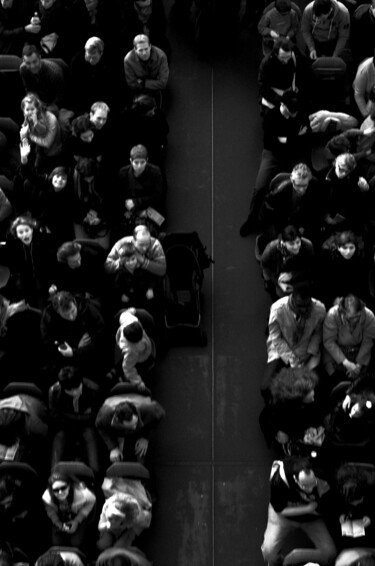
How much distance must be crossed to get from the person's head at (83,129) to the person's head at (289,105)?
2.00 meters

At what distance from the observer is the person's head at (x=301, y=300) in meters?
14.2

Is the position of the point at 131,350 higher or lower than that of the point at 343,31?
lower

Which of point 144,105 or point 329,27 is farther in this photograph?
point 329,27

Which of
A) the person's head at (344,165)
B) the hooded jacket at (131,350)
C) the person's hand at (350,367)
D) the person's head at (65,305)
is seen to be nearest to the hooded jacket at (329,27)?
the person's head at (344,165)

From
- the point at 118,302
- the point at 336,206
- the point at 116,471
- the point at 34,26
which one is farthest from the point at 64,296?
the point at 34,26

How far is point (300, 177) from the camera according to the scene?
1491 cm

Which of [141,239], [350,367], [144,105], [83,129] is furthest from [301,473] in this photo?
[144,105]

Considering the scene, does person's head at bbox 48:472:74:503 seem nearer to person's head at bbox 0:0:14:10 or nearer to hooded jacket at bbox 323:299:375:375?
hooded jacket at bbox 323:299:375:375

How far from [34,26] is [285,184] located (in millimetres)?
3765

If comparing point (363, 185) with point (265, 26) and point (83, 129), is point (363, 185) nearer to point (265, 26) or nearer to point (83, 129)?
point (265, 26)

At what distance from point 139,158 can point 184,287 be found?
138 centimetres

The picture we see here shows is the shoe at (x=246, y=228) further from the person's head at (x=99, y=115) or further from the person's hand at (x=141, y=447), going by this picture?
the person's hand at (x=141, y=447)

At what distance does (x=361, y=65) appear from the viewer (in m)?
16.3

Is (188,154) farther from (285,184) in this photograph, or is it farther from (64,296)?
(64,296)
